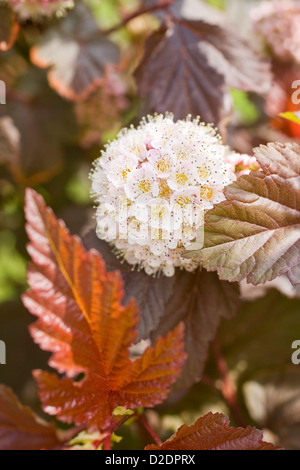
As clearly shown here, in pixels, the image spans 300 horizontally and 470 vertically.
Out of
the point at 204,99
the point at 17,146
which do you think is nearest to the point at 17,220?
the point at 17,146

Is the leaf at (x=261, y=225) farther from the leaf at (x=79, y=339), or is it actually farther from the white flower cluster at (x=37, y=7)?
the white flower cluster at (x=37, y=7)

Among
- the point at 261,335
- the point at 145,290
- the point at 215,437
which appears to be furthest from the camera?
the point at 261,335

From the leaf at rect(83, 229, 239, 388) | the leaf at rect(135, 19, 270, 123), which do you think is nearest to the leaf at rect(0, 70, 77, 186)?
the leaf at rect(135, 19, 270, 123)

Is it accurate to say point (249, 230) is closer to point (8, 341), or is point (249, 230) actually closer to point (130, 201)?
point (130, 201)

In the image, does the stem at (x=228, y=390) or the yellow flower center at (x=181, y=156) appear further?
the stem at (x=228, y=390)

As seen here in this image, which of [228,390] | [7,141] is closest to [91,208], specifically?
[7,141]

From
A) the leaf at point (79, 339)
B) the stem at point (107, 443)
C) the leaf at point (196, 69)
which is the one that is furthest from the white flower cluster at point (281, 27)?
the stem at point (107, 443)

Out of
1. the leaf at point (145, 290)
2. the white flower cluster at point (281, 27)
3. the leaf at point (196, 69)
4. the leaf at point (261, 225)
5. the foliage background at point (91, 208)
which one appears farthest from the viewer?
the white flower cluster at point (281, 27)

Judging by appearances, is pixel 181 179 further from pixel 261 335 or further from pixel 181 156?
pixel 261 335
